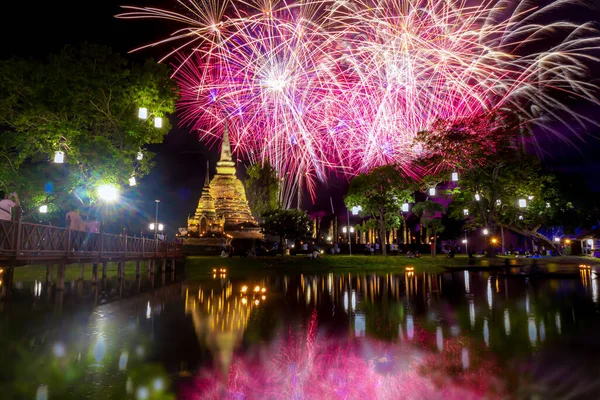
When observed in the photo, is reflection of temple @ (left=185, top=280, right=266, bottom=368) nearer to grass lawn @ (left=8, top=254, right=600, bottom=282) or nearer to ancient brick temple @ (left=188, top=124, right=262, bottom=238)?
grass lawn @ (left=8, top=254, right=600, bottom=282)

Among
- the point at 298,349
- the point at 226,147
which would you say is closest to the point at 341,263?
the point at 298,349

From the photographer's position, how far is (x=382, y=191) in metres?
44.4

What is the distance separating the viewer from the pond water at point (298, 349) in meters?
5.47

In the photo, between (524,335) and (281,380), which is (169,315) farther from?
(524,335)

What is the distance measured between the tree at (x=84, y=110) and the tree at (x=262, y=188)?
1646 inches

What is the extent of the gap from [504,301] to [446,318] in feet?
13.8

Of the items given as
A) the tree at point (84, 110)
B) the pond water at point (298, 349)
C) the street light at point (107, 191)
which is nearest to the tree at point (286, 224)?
the tree at point (84, 110)

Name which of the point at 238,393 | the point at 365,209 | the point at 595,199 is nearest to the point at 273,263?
the point at 365,209

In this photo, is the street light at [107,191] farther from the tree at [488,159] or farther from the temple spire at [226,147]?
the temple spire at [226,147]

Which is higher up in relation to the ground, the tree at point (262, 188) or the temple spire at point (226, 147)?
the temple spire at point (226, 147)

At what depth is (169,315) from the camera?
434 inches

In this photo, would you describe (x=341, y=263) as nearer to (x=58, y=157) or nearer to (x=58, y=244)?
(x=58, y=157)

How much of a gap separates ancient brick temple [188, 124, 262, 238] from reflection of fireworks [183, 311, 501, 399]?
4946 cm

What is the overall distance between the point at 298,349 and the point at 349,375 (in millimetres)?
1648
